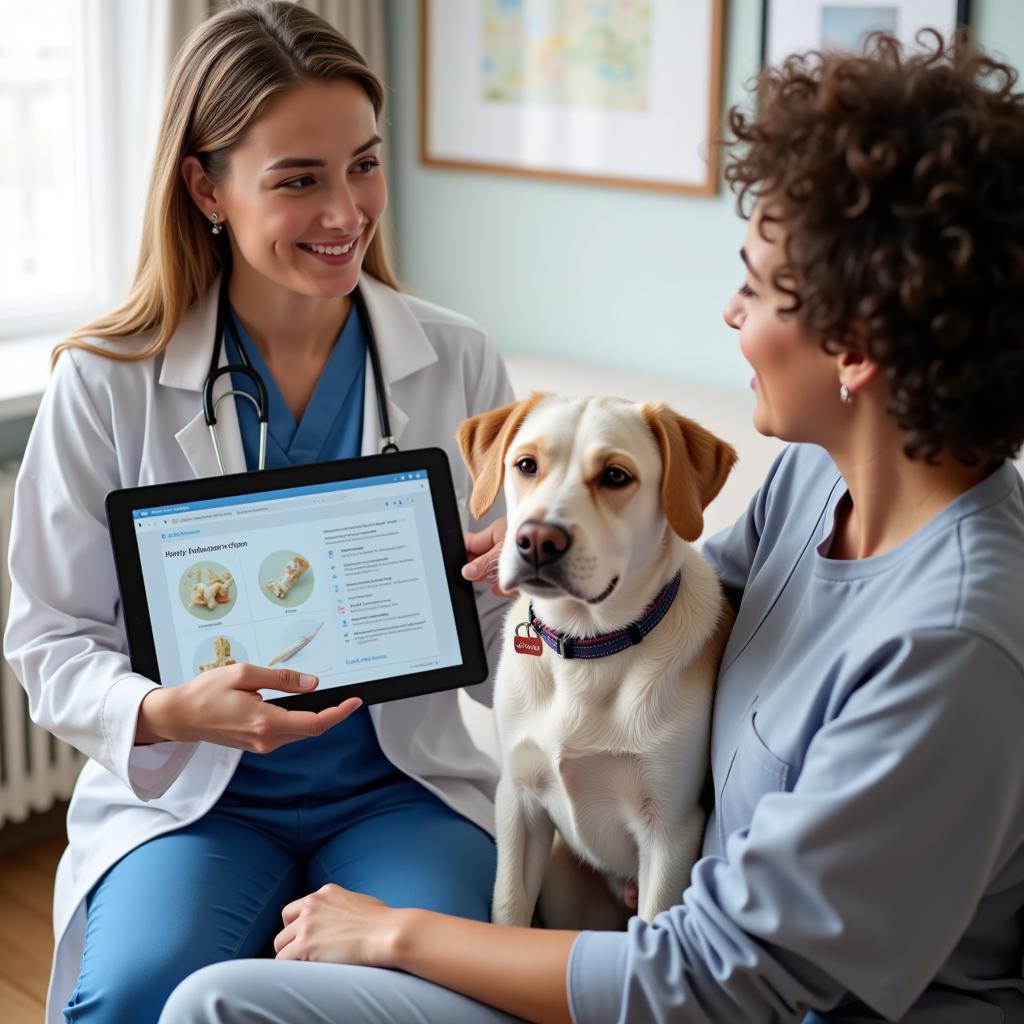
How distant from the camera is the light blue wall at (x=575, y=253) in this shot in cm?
280

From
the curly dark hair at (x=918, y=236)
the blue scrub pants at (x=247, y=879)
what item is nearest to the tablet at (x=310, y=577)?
the blue scrub pants at (x=247, y=879)

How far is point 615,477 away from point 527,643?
226 mm

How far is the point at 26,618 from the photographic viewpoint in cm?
160

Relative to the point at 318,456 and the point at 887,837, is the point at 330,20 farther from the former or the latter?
the point at 887,837

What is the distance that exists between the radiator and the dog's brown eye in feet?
5.20

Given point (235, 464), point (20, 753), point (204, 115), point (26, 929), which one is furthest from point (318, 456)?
point (26, 929)

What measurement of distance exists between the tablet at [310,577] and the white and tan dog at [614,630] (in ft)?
0.41

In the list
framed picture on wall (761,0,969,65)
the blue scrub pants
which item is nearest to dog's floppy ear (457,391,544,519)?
the blue scrub pants

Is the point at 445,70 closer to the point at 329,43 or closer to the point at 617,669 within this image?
the point at 329,43

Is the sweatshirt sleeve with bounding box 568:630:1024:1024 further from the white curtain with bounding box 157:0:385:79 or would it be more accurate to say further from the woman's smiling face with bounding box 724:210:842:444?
the white curtain with bounding box 157:0:385:79

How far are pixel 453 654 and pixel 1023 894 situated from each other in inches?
26.3

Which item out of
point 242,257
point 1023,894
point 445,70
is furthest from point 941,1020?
point 445,70

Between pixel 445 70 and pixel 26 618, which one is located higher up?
pixel 445 70

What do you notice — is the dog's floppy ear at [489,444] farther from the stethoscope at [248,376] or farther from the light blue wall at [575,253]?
the light blue wall at [575,253]
